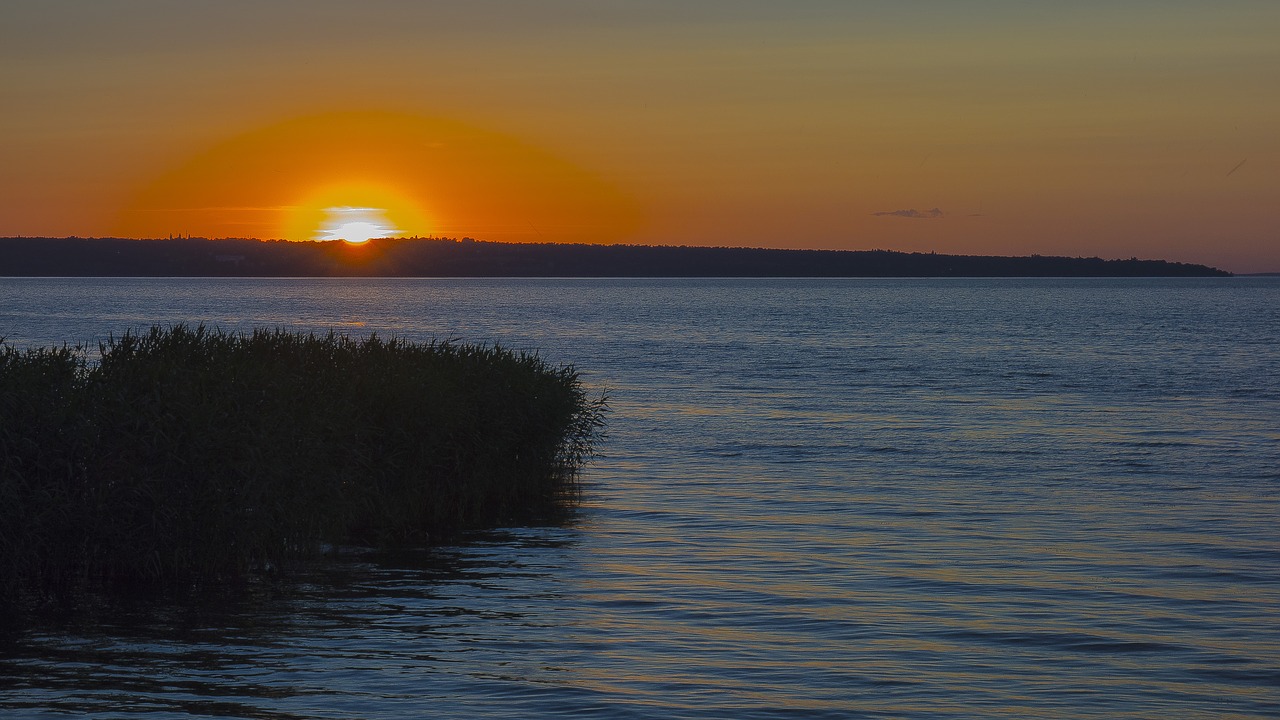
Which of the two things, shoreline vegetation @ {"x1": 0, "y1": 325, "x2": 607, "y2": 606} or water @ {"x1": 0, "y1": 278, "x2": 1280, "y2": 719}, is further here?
shoreline vegetation @ {"x1": 0, "y1": 325, "x2": 607, "y2": 606}

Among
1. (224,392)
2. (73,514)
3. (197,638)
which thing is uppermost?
(224,392)

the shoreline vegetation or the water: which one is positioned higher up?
the shoreline vegetation

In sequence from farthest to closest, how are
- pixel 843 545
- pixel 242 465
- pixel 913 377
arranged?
pixel 913 377 → pixel 843 545 → pixel 242 465

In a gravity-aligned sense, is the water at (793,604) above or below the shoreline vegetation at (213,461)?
below

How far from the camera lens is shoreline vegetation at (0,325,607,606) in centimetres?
1588

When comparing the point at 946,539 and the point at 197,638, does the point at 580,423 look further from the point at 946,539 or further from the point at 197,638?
the point at 197,638

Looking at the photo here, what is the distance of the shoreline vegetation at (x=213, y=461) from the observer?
1588 centimetres

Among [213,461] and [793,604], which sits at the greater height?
[213,461]

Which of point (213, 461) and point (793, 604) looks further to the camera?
point (213, 461)

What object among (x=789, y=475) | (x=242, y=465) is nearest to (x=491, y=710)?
(x=242, y=465)

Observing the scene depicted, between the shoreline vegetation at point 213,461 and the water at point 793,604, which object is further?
the shoreline vegetation at point 213,461

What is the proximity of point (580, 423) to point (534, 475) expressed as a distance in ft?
8.14

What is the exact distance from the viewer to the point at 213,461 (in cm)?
1669

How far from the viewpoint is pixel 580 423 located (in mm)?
27234
